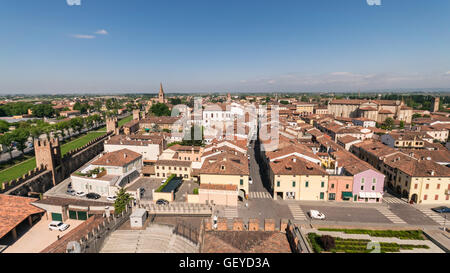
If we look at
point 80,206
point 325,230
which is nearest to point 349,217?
point 325,230

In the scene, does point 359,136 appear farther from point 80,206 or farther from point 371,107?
point 80,206

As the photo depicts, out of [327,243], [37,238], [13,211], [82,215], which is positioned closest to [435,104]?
[327,243]

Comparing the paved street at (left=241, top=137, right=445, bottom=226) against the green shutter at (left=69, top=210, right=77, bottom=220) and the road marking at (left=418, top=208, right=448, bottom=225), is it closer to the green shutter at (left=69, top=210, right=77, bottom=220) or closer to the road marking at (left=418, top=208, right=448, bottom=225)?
the road marking at (left=418, top=208, right=448, bottom=225)

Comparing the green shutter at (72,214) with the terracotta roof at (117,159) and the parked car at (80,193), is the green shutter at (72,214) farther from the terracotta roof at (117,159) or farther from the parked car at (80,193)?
the terracotta roof at (117,159)

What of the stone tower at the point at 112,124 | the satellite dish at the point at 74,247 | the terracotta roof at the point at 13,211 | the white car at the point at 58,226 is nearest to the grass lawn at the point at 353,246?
the satellite dish at the point at 74,247

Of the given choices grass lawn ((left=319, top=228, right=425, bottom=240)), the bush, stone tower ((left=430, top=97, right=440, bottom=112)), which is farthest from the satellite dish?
stone tower ((left=430, top=97, right=440, bottom=112))
